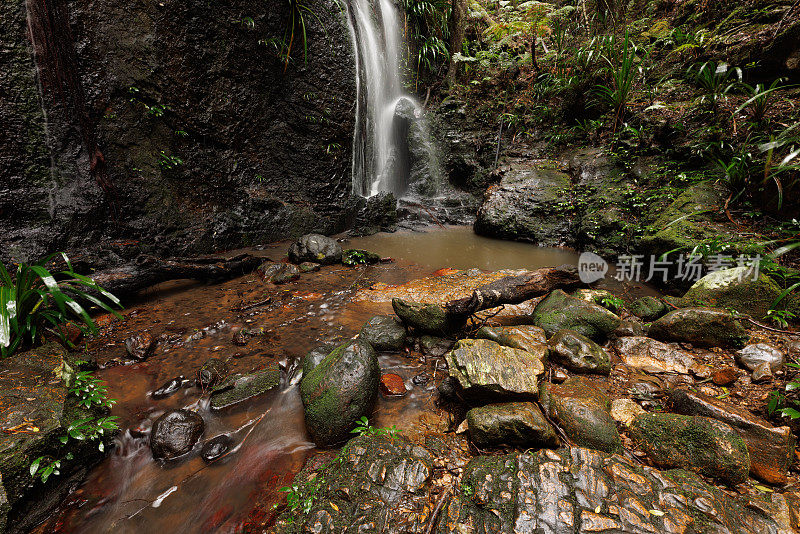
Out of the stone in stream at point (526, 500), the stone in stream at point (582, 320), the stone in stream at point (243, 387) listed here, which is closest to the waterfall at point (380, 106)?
the stone in stream at point (243, 387)

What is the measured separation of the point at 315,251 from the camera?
5.08m

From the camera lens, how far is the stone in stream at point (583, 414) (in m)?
1.57

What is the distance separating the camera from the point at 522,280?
307 cm

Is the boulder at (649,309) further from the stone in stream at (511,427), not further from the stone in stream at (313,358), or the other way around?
the stone in stream at (313,358)

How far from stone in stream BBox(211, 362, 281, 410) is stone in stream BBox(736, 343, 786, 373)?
3580 mm

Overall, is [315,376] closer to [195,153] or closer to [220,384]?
[220,384]

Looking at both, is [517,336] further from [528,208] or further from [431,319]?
[528,208]

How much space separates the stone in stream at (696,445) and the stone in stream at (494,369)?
0.60m

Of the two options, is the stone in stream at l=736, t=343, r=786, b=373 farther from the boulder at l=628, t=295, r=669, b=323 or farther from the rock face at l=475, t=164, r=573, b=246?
the rock face at l=475, t=164, r=573, b=246

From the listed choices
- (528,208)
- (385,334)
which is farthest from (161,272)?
(528,208)

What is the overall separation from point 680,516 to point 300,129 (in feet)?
25.5

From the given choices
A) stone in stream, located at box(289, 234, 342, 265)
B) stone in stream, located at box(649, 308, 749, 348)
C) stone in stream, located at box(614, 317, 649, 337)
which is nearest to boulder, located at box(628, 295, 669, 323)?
stone in stream, located at box(614, 317, 649, 337)

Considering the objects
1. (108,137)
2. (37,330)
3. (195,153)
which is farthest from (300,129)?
(37,330)

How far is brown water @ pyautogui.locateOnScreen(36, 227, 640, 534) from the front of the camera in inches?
61.1
